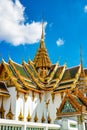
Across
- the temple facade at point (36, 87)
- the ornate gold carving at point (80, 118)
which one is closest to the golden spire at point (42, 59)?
the temple facade at point (36, 87)

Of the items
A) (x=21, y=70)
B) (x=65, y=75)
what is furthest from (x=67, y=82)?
(x=21, y=70)

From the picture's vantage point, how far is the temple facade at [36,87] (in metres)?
24.7

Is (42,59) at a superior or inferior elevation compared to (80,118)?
superior

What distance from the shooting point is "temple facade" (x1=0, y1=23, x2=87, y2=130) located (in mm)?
24688

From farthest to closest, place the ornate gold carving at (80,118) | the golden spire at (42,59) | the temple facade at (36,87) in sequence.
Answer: the golden spire at (42,59), the temple facade at (36,87), the ornate gold carving at (80,118)

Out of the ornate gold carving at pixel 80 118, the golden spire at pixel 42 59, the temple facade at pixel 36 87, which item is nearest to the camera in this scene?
the ornate gold carving at pixel 80 118

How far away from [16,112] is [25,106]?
5.59 ft

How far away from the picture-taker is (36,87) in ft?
93.6

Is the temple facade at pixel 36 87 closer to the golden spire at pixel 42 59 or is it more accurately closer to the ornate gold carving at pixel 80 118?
the golden spire at pixel 42 59

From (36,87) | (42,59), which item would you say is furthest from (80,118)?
(42,59)

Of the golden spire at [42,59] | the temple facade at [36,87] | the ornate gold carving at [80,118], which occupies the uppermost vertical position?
the golden spire at [42,59]

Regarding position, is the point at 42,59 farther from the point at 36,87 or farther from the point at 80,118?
the point at 80,118

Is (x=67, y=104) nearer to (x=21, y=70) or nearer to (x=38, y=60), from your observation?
(x=21, y=70)

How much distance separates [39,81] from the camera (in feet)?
100
